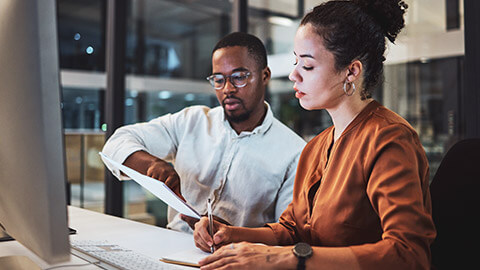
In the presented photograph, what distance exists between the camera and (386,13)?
1097 mm

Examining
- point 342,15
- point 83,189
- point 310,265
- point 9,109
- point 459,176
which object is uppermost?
point 342,15

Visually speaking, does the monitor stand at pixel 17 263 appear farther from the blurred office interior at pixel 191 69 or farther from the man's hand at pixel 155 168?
the blurred office interior at pixel 191 69

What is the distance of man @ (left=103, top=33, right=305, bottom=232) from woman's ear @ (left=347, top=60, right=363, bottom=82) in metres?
0.66

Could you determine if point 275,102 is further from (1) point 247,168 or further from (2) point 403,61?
(1) point 247,168

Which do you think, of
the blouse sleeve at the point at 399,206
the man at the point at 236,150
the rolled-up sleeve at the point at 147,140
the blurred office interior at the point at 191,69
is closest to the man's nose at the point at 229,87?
Result: the man at the point at 236,150

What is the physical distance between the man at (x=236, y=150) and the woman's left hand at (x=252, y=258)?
0.74 metres

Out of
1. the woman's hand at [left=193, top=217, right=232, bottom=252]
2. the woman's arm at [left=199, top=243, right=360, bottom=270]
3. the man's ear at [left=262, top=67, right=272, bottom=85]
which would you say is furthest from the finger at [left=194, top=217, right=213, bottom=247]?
the man's ear at [left=262, top=67, right=272, bottom=85]

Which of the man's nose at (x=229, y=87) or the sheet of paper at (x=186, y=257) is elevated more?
the man's nose at (x=229, y=87)

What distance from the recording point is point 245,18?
2703 mm

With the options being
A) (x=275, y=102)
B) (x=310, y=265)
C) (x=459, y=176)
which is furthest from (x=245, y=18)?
(x=310, y=265)

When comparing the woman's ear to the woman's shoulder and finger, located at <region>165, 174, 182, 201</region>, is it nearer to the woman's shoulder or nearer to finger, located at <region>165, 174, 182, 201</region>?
the woman's shoulder

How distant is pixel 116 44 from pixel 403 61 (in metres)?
1.95

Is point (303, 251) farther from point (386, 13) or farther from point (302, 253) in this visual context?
point (386, 13)

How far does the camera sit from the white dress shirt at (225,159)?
1.69 meters
